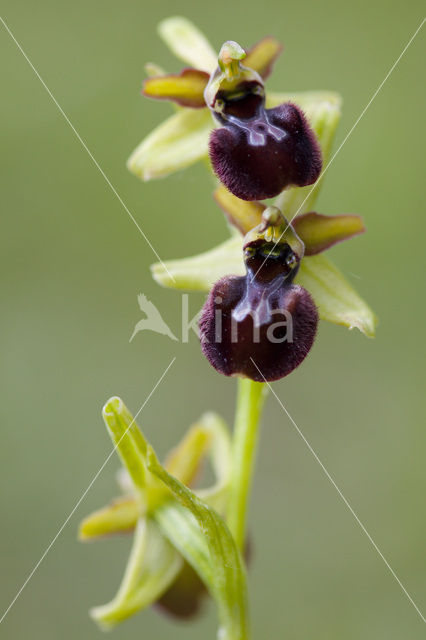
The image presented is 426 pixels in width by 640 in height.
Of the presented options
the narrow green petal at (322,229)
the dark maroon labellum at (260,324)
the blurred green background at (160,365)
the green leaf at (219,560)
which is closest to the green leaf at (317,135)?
the narrow green petal at (322,229)

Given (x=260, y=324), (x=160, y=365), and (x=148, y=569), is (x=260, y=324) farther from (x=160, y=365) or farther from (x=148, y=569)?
(x=160, y=365)

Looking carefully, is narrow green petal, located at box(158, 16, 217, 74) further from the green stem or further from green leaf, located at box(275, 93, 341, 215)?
the green stem

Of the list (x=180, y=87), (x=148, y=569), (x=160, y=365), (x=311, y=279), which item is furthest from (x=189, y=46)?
(x=160, y=365)

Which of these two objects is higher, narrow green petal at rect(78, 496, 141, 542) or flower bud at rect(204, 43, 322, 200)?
flower bud at rect(204, 43, 322, 200)

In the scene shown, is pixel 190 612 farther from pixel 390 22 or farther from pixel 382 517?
pixel 390 22

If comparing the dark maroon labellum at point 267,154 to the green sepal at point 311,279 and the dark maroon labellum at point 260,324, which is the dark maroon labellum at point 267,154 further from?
the green sepal at point 311,279

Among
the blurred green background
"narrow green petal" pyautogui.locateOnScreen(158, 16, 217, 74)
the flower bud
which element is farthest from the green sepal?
the blurred green background
